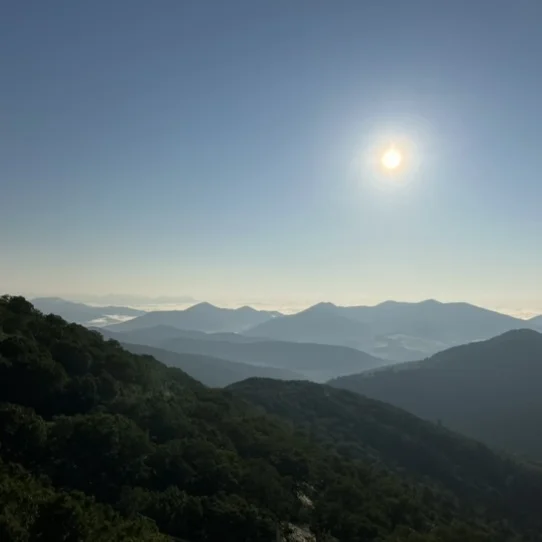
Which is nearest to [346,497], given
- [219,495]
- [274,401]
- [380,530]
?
[380,530]

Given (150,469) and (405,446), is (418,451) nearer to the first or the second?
(405,446)

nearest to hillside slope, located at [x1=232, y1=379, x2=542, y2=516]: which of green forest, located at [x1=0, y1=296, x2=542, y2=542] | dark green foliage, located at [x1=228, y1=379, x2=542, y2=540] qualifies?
dark green foliage, located at [x1=228, y1=379, x2=542, y2=540]

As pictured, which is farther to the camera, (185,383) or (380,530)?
(185,383)

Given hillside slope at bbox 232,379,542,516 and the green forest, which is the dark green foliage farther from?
the green forest

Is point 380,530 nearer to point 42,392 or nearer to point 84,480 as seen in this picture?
point 84,480

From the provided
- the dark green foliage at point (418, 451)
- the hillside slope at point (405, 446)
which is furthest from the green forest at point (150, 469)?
the hillside slope at point (405, 446)

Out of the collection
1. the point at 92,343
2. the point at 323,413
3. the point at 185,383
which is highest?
the point at 92,343

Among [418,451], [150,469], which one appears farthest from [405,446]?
[150,469]

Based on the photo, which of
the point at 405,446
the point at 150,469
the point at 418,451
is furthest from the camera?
the point at 405,446
